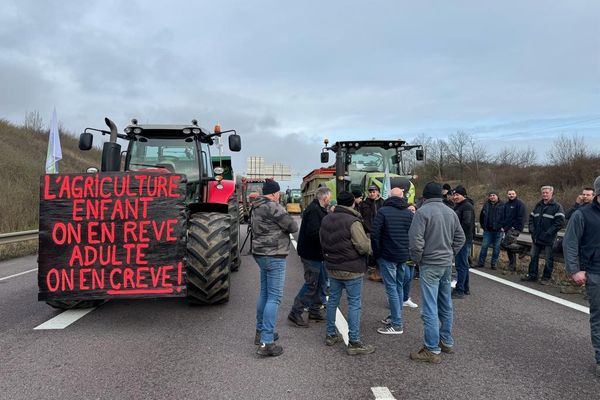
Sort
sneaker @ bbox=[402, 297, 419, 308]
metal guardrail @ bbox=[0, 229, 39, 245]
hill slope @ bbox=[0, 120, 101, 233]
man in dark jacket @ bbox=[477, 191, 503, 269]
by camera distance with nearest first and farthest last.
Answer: sneaker @ bbox=[402, 297, 419, 308], man in dark jacket @ bbox=[477, 191, 503, 269], metal guardrail @ bbox=[0, 229, 39, 245], hill slope @ bbox=[0, 120, 101, 233]

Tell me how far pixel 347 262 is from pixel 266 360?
1.33 metres

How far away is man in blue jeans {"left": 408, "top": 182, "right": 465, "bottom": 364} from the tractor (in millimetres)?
2559

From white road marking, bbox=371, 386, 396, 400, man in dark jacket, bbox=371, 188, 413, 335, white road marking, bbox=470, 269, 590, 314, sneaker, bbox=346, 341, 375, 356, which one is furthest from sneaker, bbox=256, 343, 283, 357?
white road marking, bbox=470, 269, 590, 314

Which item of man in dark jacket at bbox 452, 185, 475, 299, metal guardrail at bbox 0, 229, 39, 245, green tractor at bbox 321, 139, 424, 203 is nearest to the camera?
man in dark jacket at bbox 452, 185, 475, 299

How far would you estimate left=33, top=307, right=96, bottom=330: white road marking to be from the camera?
17.0 ft

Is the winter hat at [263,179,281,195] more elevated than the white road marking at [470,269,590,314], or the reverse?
the winter hat at [263,179,281,195]

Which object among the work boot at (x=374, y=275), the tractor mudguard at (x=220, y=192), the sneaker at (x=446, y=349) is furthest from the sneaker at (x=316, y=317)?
the work boot at (x=374, y=275)

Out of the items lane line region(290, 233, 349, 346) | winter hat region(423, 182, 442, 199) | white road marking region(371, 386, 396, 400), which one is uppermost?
winter hat region(423, 182, 442, 199)

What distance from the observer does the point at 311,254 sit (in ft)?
18.0

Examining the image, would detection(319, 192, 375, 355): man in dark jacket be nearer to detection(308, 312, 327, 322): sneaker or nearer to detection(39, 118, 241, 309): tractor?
detection(308, 312, 327, 322): sneaker

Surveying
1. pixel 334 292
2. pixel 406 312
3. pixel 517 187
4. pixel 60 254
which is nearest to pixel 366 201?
pixel 406 312

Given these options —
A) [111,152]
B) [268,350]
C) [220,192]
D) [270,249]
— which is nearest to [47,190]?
[111,152]

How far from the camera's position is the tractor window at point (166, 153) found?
23.7ft

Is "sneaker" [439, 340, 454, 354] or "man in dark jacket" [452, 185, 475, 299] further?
"man in dark jacket" [452, 185, 475, 299]
